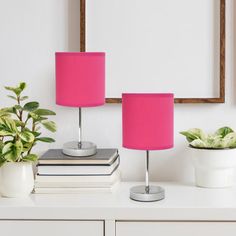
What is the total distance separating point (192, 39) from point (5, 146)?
21.7 inches

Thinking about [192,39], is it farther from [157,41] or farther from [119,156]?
[119,156]

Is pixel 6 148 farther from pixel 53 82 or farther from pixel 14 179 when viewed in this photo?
pixel 53 82

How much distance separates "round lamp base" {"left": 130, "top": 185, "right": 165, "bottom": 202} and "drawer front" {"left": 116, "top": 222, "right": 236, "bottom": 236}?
0.20 feet

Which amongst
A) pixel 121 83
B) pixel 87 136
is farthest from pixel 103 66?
pixel 87 136

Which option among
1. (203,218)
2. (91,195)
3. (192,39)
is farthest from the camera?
(192,39)

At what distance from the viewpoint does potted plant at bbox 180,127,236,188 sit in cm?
125

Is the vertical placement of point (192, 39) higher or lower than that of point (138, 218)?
higher

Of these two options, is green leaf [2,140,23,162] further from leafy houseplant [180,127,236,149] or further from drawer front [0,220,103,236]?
leafy houseplant [180,127,236,149]

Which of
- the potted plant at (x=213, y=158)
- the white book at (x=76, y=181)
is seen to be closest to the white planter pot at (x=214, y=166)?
the potted plant at (x=213, y=158)

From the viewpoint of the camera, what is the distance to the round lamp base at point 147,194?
3.84ft

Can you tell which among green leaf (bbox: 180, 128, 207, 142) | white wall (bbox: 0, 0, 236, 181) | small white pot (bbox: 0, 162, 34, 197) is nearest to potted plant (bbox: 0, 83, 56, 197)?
small white pot (bbox: 0, 162, 34, 197)

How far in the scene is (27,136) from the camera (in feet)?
3.88

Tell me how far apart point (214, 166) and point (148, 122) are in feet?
0.74

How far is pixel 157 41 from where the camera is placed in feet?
4.48
